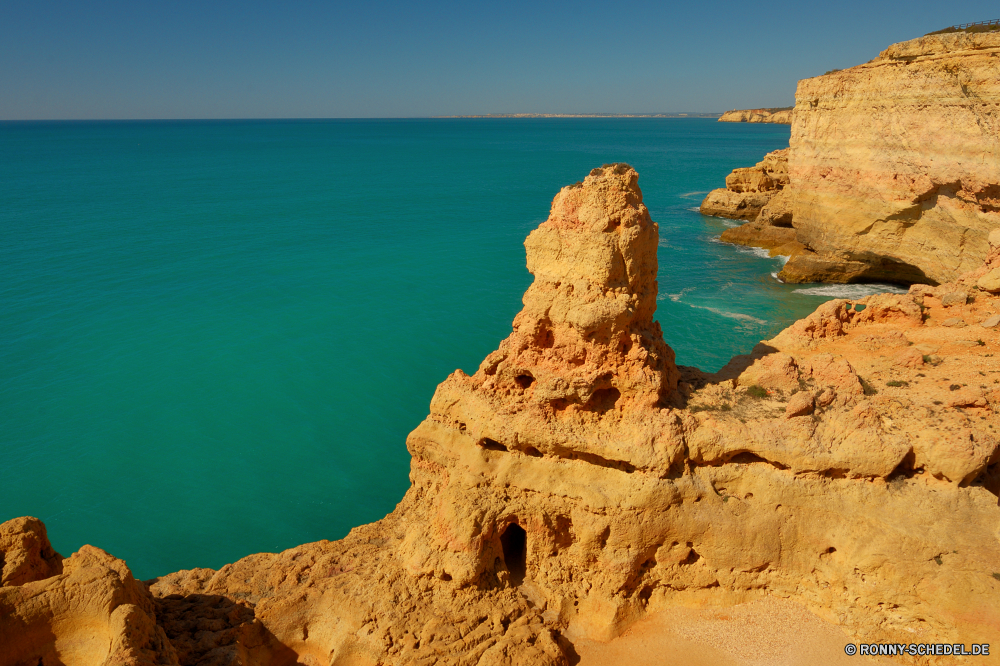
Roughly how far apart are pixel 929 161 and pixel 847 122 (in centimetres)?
485

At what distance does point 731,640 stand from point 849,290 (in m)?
30.1

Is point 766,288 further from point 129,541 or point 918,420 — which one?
point 129,541

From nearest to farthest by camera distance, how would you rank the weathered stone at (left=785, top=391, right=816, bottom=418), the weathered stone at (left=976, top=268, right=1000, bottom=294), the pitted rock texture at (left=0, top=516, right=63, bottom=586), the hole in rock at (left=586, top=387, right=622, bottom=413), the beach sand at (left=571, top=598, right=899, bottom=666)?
the pitted rock texture at (left=0, top=516, right=63, bottom=586)
the beach sand at (left=571, top=598, right=899, bottom=666)
the weathered stone at (left=785, top=391, right=816, bottom=418)
the hole in rock at (left=586, top=387, right=622, bottom=413)
the weathered stone at (left=976, top=268, right=1000, bottom=294)

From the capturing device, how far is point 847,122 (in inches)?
1228

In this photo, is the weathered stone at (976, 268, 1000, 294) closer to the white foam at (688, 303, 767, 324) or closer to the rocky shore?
the rocky shore

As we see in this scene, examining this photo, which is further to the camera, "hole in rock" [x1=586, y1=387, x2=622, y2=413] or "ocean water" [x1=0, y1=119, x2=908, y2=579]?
"ocean water" [x1=0, y1=119, x2=908, y2=579]

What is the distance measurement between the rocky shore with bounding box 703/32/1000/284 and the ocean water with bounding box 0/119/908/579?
3.24 m

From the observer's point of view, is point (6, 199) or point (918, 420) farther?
point (6, 199)

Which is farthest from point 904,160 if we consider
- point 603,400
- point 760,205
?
point 603,400

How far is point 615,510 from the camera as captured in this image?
33.2 feet

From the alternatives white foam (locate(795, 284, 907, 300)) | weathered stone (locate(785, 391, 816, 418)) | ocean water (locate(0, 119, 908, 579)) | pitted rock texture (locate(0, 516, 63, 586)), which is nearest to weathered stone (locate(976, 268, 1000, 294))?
weathered stone (locate(785, 391, 816, 418))

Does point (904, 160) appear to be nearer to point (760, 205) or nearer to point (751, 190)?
point (760, 205)

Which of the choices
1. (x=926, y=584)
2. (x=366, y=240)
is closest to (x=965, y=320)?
(x=926, y=584)

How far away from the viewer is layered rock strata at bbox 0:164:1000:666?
9.47 meters
